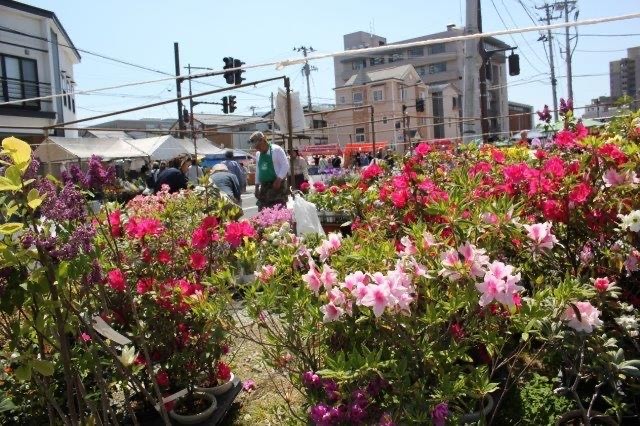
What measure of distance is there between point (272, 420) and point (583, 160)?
187cm

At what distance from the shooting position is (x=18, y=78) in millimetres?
22406

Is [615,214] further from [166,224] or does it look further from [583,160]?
[166,224]

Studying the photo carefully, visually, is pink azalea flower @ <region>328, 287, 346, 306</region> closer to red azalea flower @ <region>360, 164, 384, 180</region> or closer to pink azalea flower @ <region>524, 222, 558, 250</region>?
pink azalea flower @ <region>524, 222, 558, 250</region>

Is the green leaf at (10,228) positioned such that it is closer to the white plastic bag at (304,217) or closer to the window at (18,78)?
the white plastic bag at (304,217)

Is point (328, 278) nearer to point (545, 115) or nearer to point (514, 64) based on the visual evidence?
point (545, 115)

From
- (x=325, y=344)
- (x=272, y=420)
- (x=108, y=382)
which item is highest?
(x=325, y=344)

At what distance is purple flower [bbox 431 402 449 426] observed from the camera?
150 centimetres

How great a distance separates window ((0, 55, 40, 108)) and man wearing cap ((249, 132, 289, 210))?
1883cm

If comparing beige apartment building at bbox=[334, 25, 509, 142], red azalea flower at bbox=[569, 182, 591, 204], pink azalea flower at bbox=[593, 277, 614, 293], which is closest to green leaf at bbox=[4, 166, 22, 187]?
pink azalea flower at bbox=[593, 277, 614, 293]

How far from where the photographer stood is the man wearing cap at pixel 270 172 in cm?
633

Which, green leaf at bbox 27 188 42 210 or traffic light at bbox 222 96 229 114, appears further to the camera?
traffic light at bbox 222 96 229 114

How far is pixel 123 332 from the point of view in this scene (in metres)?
2.58

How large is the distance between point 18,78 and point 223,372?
78.0 feet

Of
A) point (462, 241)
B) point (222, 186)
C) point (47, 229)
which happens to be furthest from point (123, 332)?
point (222, 186)
